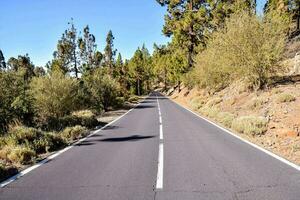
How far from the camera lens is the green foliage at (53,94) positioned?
22.7 metres

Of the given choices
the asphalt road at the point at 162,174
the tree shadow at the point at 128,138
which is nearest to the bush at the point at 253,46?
the tree shadow at the point at 128,138

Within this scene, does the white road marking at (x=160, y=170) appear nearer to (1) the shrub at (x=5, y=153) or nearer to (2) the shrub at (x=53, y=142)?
(2) the shrub at (x=53, y=142)

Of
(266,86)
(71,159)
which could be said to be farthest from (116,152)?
(266,86)

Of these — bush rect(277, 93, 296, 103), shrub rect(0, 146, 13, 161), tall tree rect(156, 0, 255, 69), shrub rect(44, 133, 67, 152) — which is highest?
tall tree rect(156, 0, 255, 69)

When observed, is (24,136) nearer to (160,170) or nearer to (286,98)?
(160,170)

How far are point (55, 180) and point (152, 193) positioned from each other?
241cm

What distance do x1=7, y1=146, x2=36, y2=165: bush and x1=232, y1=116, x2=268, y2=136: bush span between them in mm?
8895

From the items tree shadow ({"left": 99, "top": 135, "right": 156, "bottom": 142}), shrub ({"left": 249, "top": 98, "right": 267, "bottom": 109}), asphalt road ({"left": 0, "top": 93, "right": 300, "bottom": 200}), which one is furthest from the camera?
shrub ({"left": 249, "top": 98, "right": 267, "bottom": 109})

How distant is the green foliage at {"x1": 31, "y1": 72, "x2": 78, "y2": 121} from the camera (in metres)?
22.7

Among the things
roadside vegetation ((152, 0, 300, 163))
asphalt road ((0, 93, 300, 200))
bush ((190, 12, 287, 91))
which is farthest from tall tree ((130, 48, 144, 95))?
asphalt road ((0, 93, 300, 200))

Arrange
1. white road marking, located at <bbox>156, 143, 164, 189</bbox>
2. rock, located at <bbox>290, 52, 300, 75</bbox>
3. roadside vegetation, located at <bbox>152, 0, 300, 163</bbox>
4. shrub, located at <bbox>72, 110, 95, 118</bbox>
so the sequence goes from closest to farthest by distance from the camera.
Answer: white road marking, located at <bbox>156, 143, 164, 189</bbox> < roadside vegetation, located at <bbox>152, 0, 300, 163</bbox> < shrub, located at <bbox>72, 110, 95, 118</bbox> < rock, located at <bbox>290, 52, 300, 75</bbox>

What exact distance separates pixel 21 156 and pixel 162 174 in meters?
4.32

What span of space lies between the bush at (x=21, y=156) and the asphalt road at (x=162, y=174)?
735mm

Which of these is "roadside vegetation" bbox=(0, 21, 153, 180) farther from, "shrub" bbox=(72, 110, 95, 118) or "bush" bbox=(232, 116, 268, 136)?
"bush" bbox=(232, 116, 268, 136)
